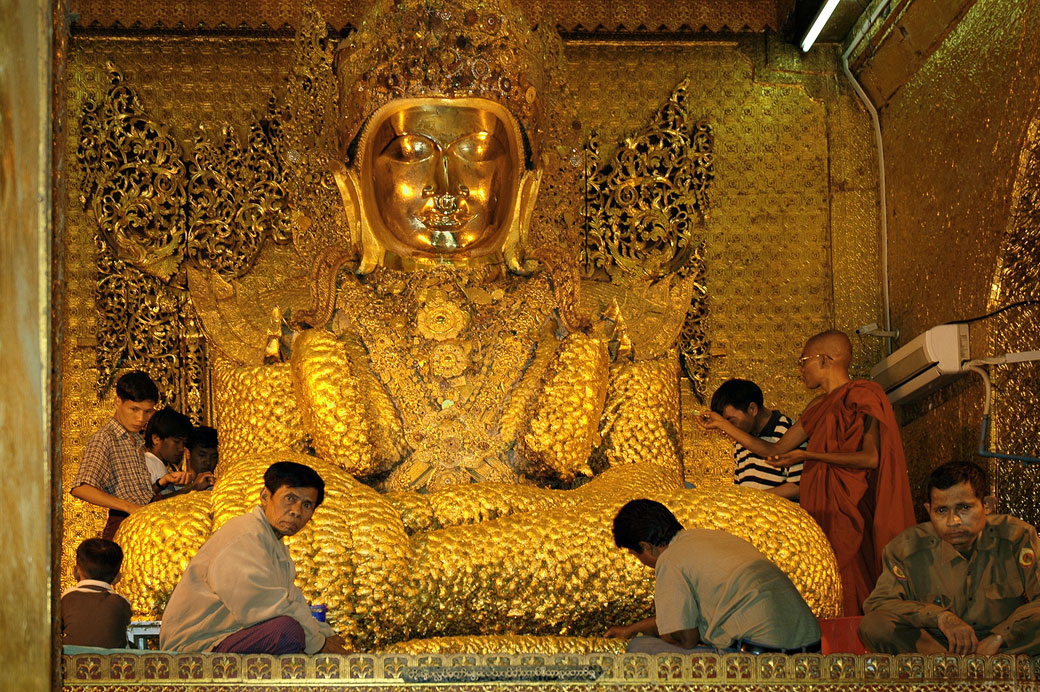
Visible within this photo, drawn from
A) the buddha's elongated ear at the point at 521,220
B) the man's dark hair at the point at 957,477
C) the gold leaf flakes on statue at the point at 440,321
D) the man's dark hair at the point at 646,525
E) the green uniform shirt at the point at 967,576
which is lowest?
the green uniform shirt at the point at 967,576

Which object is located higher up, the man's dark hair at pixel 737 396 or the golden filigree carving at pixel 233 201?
the golden filigree carving at pixel 233 201

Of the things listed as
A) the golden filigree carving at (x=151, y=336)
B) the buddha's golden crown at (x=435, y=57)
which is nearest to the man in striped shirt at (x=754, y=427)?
the buddha's golden crown at (x=435, y=57)

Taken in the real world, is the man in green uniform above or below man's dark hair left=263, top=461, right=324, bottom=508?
below

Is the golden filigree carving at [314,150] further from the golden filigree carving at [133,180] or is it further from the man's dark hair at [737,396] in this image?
the man's dark hair at [737,396]

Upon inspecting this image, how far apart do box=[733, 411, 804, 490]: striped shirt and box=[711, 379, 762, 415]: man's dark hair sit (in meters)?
0.15

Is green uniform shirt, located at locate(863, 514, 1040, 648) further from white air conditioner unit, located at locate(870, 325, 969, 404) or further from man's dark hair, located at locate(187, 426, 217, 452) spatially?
man's dark hair, located at locate(187, 426, 217, 452)

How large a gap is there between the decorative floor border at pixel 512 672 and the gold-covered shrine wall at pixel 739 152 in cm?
277

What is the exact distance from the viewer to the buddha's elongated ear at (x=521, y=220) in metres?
5.20

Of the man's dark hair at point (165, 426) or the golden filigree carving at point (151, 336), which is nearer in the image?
the man's dark hair at point (165, 426)

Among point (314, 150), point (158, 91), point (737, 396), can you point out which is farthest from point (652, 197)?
point (158, 91)

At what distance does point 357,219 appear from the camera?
203 inches

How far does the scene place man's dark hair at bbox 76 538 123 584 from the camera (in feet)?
12.8

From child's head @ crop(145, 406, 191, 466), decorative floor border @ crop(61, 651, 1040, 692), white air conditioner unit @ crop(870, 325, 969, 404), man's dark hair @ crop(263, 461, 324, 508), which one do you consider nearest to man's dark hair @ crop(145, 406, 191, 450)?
child's head @ crop(145, 406, 191, 466)

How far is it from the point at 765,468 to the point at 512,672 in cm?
225
